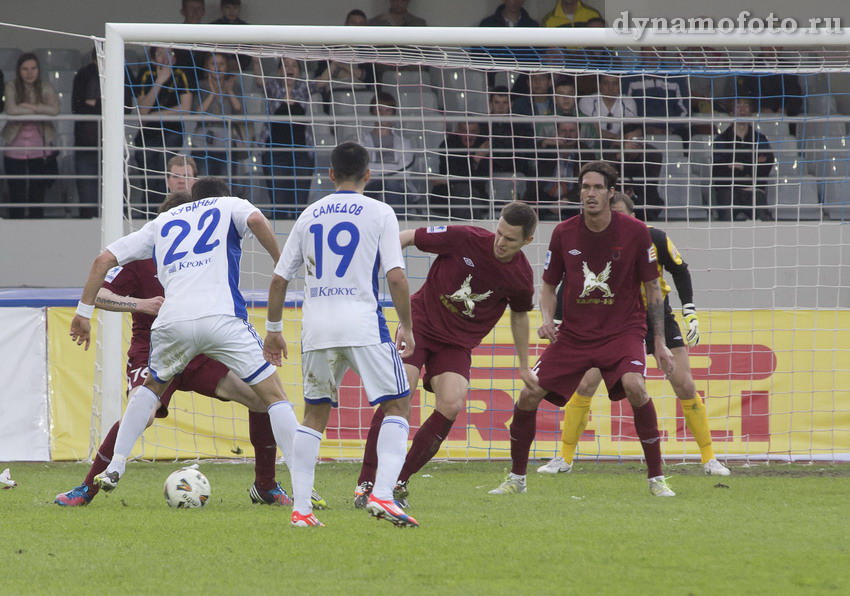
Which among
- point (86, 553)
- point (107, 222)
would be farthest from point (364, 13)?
point (86, 553)

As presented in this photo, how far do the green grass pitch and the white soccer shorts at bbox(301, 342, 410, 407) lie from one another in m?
0.65

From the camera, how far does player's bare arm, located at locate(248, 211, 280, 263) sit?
6.01m

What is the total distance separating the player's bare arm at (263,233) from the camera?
601 cm

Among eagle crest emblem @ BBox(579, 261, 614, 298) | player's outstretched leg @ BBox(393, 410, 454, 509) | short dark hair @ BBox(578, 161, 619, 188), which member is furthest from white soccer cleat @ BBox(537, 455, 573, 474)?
short dark hair @ BBox(578, 161, 619, 188)

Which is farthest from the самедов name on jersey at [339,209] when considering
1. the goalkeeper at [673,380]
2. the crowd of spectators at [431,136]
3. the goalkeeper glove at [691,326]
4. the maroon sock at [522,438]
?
the crowd of spectators at [431,136]

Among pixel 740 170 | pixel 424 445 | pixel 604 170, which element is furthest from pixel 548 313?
pixel 740 170

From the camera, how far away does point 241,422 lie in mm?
9828

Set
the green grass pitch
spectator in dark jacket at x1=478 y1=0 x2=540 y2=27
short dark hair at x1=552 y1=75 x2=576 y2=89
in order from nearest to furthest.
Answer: the green grass pitch → short dark hair at x1=552 y1=75 x2=576 y2=89 → spectator in dark jacket at x1=478 y1=0 x2=540 y2=27

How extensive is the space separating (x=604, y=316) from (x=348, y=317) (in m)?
2.44

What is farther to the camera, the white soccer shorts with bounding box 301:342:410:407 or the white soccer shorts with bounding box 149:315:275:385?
the white soccer shorts with bounding box 149:315:275:385

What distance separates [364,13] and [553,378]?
1001 cm

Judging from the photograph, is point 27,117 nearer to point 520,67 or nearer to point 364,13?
point 364,13

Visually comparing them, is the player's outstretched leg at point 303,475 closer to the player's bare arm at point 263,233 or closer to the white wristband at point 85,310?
the player's bare arm at point 263,233

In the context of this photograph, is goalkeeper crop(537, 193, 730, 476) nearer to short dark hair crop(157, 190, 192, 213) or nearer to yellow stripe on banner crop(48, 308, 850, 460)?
yellow stripe on banner crop(48, 308, 850, 460)
